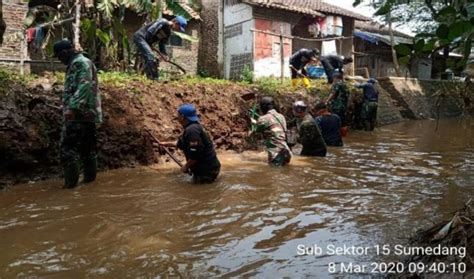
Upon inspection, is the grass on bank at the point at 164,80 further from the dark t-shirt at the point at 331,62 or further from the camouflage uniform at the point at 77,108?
the camouflage uniform at the point at 77,108

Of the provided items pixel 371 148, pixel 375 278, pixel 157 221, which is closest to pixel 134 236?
pixel 157 221

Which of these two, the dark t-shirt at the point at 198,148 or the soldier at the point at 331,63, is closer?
the dark t-shirt at the point at 198,148

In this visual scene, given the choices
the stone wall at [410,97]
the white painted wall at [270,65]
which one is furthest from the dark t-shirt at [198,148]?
the stone wall at [410,97]

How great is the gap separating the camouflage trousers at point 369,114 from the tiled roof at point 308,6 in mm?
7768

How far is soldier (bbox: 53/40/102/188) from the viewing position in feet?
19.2

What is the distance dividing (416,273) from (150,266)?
189 centimetres

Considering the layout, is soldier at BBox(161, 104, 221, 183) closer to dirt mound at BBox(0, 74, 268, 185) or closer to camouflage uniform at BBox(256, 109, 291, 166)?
dirt mound at BBox(0, 74, 268, 185)

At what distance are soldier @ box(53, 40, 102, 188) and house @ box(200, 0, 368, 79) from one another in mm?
12809

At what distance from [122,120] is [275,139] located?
2590 millimetres

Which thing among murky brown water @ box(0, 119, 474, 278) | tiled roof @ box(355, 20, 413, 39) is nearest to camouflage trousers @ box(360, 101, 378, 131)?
murky brown water @ box(0, 119, 474, 278)

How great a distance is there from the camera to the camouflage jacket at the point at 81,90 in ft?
19.1

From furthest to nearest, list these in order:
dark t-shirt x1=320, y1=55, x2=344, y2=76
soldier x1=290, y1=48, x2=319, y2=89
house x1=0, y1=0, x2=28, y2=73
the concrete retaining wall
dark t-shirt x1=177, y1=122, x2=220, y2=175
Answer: the concrete retaining wall → dark t-shirt x1=320, y1=55, x2=344, y2=76 → house x1=0, y1=0, x2=28, y2=73 → soldier x1=290, y1=48, x2=319, y2=89 → dark t-shirt x1=177, y1=122, x2=220, y2=175

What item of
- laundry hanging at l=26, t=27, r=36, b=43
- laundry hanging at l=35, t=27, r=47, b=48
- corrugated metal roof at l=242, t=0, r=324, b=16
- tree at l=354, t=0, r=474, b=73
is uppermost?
corrugated metal roof at l=242, t=0, r=324, b=16

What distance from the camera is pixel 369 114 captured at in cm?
1412
